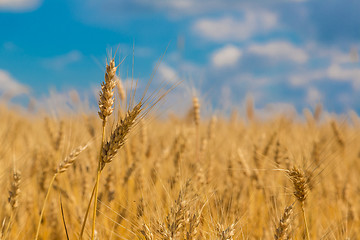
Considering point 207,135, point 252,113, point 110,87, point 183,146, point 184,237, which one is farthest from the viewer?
point 252,113

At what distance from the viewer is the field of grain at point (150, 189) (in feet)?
4.24

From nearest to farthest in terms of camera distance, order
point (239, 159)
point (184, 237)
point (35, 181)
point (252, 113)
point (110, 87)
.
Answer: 1. point (110, 87)
2. point (184, 237)
3. point (239, 159)
4. point (35, 181)
5. point (252, 113)

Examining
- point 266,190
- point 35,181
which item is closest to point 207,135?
point 266,190

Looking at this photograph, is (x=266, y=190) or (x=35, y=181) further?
(x=35, y=181)

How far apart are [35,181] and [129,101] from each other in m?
2.31

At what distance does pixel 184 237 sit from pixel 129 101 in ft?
1.83

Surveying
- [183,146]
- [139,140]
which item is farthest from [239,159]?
[139,140]

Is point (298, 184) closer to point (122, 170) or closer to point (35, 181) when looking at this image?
point (122, 170)

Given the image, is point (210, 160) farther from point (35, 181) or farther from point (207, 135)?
point (35, 181)

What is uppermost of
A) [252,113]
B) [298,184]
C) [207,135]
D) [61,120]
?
[252,113]

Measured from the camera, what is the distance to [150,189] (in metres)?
1.58

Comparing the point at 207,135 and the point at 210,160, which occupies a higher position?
the point at 207,135

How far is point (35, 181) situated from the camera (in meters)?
3.22

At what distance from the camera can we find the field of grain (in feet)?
4.24
